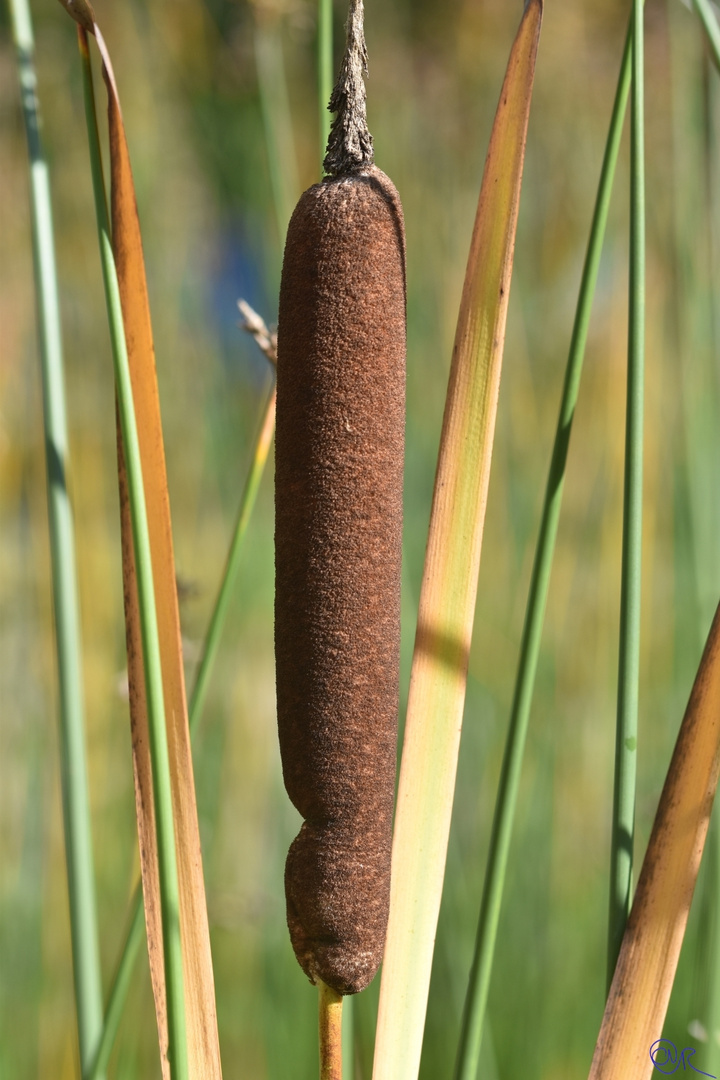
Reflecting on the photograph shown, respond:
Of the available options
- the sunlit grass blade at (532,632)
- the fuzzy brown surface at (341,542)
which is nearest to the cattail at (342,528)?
the fuzzy brown surface at (341,542)

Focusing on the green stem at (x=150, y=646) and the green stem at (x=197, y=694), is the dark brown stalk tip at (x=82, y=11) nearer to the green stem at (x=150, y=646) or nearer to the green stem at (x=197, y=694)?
the green stem at (x=150, y=646)

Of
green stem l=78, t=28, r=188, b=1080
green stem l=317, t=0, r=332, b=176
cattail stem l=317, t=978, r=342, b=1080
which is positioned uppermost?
green stem l=317, t=0, r=332, b=176

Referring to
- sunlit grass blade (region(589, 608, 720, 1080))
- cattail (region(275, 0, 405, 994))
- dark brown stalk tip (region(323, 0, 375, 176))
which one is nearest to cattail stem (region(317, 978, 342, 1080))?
cattail (region(275, 0, 405, 994))

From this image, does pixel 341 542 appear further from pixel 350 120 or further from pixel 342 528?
pixel 350 120

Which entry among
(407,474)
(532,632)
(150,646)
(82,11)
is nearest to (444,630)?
(532,632)

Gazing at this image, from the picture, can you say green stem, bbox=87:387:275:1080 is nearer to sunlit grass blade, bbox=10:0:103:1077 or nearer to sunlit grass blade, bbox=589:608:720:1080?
sunlit grass blade, bbox=10:0:103:1077

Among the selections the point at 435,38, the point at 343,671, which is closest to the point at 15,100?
the point at 435,38

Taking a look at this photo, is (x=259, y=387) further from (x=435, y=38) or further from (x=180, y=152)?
(x=435, y=38)
